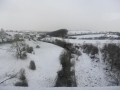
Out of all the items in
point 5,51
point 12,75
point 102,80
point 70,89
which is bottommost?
point 102,80

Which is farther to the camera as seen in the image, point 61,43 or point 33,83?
point 61,43

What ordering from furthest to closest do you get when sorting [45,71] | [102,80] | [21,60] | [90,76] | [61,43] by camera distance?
[61,43] < [21,60] < [45,71] < [90,76] < [102,80]

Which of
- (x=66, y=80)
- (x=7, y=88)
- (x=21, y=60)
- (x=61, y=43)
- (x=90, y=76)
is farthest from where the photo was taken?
(x=61, y=43)

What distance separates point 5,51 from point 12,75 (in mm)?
3990

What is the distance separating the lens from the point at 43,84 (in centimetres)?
407

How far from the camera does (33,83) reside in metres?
4.11

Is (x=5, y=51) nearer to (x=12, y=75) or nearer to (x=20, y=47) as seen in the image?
(x=20, y=47)

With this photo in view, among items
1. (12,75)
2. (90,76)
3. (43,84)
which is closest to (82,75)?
(90,76)

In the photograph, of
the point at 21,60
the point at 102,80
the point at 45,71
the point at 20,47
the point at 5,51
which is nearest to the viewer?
the point at 102,80

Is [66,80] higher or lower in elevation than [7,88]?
lower

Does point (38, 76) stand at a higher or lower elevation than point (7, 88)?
lower

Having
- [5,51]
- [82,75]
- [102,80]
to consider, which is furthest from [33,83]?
[5,51]

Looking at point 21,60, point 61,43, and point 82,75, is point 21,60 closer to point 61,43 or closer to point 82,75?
point 82,75

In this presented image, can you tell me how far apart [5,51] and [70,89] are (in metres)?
8.07
